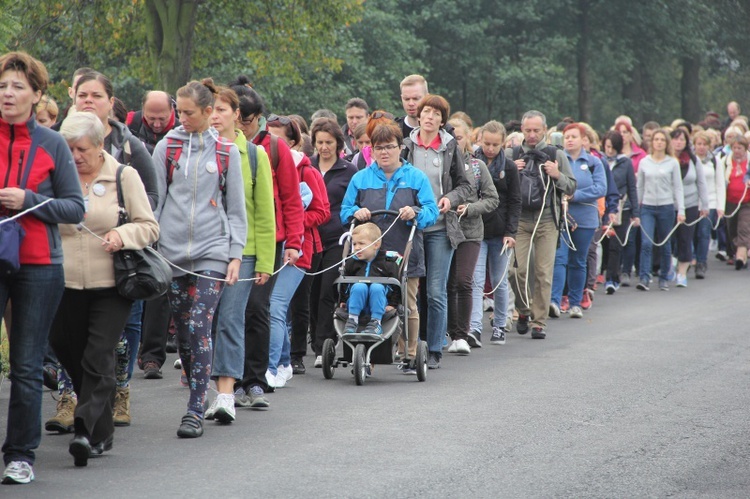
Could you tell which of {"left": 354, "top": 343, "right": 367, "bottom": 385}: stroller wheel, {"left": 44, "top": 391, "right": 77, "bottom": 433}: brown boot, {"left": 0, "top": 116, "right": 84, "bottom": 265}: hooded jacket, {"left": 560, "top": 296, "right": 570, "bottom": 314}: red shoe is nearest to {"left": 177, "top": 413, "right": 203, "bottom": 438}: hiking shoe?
{"left": 44, "top": 391, "right": 77, "bottom": 433}: brown boot

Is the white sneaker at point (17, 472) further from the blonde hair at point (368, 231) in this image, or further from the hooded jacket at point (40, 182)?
the blonde hair at point (368, 231)

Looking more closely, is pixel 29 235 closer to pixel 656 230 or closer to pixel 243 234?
pixel 243 234

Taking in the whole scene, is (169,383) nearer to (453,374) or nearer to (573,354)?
(453,374)

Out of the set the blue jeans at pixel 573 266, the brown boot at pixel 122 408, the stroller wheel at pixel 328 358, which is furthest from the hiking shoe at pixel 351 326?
the blue jeans at pixel 573 266

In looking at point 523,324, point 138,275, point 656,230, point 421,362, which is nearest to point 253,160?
point 138,275

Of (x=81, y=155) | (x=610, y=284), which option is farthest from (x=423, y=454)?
(x=610, y=284)

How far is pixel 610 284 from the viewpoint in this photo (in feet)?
60.6

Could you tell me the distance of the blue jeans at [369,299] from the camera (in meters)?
10.2

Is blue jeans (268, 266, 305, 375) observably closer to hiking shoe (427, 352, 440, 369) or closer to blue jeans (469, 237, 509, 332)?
hiking shoe (427, 352, 440, 369)

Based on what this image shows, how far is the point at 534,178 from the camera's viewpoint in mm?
13695

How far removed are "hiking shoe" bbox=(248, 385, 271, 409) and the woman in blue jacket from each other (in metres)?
6.77

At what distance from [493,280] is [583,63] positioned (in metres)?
33.5

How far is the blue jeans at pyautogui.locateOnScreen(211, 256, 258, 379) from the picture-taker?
8.21m

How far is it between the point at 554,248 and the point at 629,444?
6294 millimetres
